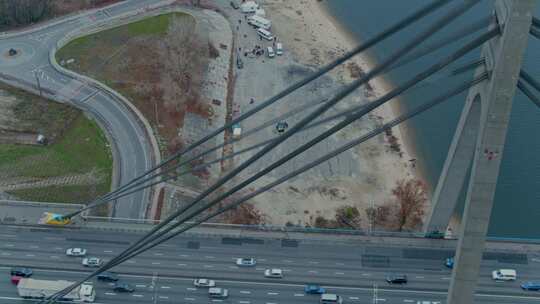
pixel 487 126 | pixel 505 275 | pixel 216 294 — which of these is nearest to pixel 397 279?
pixel 505 275

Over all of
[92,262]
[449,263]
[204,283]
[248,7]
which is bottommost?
[204,283]

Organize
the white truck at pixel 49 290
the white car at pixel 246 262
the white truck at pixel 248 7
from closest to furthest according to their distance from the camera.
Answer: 1. the white truck at pixel 49 290
2. the white car at pixel 246 262
3. the white truck at pixel 248 7

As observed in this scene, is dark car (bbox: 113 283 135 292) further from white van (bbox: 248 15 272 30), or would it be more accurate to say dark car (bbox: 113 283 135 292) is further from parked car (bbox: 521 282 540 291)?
white van (bbox: 248 15 272 30)

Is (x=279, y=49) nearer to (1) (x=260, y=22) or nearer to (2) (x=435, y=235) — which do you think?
(1) (x=260, y=22)

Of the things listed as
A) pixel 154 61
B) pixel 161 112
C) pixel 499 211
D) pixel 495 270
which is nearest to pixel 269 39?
pixel 154 61

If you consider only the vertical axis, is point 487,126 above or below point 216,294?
above

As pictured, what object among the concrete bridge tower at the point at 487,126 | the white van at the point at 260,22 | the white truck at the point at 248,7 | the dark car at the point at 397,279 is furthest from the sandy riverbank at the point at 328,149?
the concrete bridge tower at the point at 487,126

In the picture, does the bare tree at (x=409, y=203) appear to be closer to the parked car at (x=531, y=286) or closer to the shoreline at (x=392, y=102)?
the shoreline at (x=392, y=102)
